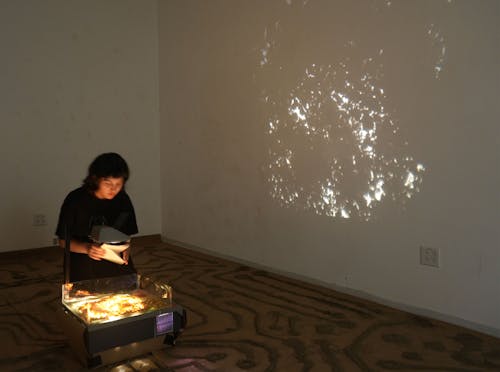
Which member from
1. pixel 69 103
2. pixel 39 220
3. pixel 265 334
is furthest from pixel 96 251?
pixel 69 103

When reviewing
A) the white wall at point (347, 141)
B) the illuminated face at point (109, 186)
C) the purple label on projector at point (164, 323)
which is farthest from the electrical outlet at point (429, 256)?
the illuminated face at point (109, 186)

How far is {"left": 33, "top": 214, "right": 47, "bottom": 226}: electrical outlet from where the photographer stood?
5.06 m

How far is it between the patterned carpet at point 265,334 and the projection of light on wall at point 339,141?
0.72m

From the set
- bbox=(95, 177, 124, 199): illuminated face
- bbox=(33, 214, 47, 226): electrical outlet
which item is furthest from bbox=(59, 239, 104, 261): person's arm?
bbox=(33, 214, 47, 226): electrical outlet

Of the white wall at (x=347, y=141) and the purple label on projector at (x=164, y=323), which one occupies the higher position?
the white wall at (x=347, y=141)

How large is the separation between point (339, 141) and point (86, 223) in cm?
190

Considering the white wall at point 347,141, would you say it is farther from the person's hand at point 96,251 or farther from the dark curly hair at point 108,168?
the person's hand at point 96,251

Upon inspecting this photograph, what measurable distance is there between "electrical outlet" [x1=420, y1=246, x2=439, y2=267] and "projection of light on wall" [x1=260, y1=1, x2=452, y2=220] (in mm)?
344

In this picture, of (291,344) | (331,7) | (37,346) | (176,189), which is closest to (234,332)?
(291,344)

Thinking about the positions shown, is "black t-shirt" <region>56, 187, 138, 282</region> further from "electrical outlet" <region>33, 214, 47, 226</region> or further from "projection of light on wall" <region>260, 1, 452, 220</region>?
"electrical outlet" <region>33, 214, 47, 226</region>

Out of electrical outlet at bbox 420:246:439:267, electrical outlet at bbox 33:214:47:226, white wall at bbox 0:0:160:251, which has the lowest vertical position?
electrical outlet at bbox 420:246:439:267

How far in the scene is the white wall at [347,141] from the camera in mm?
2932

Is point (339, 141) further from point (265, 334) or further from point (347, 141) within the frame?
point (265, 334)

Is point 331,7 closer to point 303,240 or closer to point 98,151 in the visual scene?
point 303,240
